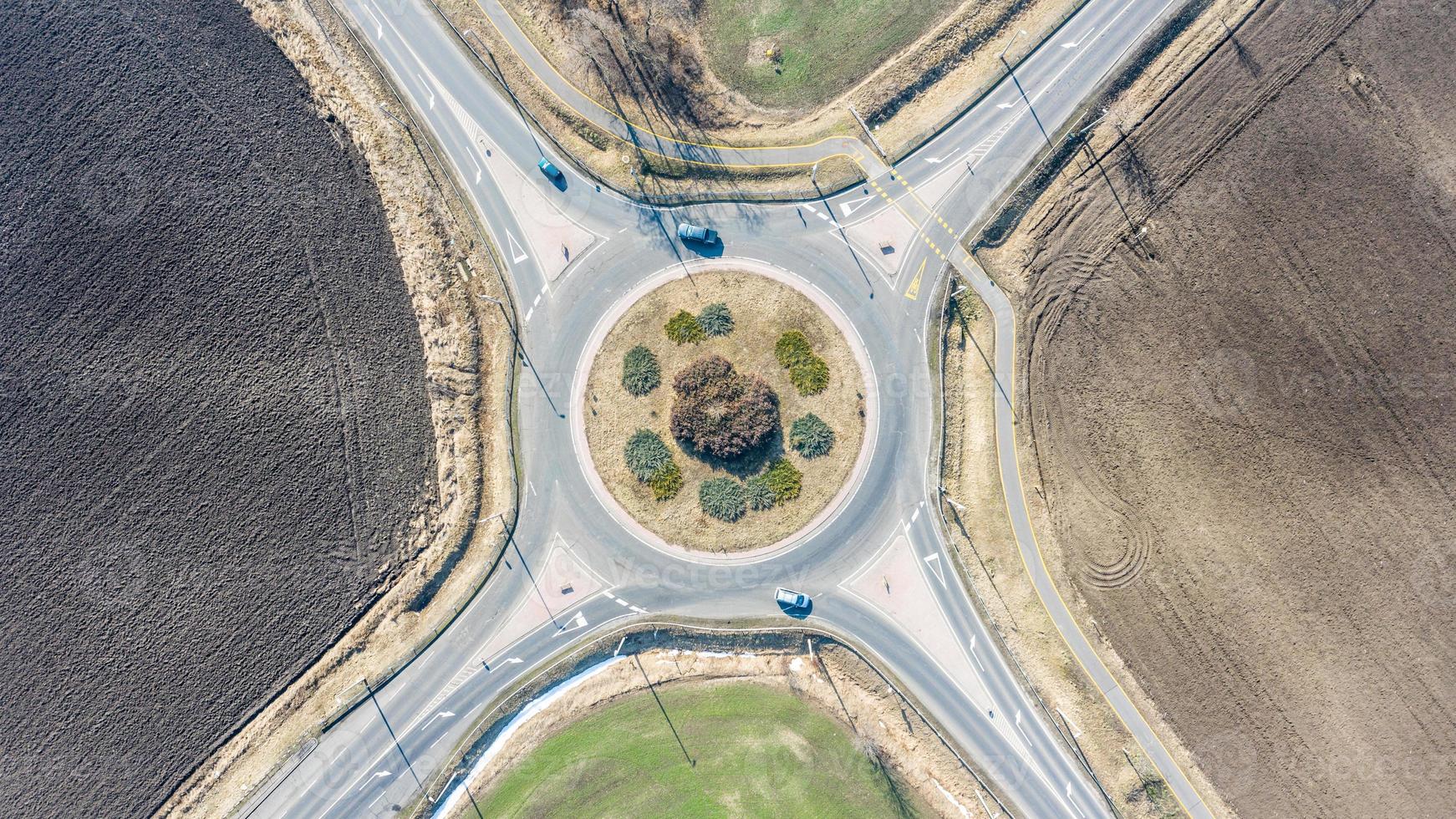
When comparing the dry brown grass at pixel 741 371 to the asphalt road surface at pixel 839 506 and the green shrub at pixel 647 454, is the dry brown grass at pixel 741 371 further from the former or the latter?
the asphalt road surface at pixel 839 506

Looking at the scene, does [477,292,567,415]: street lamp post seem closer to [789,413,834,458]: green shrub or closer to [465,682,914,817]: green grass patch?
[789,413,834,458]: green shrub

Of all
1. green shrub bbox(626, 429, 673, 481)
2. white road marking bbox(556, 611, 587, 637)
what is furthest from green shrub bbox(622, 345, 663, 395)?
white road marking bbox(556, 611, 587, 637)

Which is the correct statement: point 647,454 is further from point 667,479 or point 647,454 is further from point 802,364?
point 802,364

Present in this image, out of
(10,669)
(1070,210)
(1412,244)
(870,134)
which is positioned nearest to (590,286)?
(870,134)

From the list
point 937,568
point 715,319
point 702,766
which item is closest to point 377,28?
point 715,319

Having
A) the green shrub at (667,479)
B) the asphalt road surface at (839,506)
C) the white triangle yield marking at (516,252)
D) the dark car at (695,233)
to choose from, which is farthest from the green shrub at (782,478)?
the white triangle yield marking at (516,252)

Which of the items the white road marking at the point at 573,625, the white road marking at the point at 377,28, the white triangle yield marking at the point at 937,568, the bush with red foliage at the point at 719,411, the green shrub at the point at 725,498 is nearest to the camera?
the bush with red foliage at the point at 719,411
